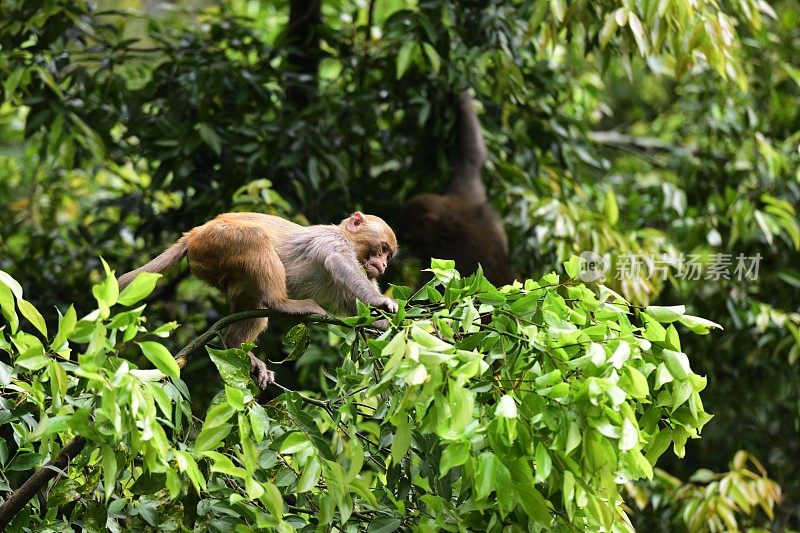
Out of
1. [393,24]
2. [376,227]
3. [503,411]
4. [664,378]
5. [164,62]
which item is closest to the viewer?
[503,411]

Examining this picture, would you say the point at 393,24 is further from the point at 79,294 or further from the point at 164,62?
the point at 79,294

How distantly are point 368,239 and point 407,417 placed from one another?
1.57m

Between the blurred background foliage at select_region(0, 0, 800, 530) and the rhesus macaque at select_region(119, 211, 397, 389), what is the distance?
0.80 metres

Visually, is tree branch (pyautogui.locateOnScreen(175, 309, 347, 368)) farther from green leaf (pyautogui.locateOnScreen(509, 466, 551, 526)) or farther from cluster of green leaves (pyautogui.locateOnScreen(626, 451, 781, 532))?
cluster of green leaves (pyautogui.locateOnScreen(626, 451, 781, 532))

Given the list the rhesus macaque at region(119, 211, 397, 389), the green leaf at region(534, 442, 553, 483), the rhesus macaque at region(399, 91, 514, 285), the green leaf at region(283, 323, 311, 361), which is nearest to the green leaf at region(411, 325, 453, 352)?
the green leaf at region(534, 442, 553, 483)

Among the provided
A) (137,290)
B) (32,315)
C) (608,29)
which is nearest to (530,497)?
(137,290)

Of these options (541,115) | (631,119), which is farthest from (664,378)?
(631,119)

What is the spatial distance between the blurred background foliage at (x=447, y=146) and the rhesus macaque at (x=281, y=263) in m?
0.80

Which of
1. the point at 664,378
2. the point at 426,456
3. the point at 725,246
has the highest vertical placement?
the point at 664,378

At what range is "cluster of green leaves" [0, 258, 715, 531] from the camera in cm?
216

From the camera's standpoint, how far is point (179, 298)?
6043mm

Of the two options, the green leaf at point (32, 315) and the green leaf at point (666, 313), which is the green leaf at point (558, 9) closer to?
the green leaf at point (666, 313)

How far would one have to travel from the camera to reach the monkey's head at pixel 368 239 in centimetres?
378

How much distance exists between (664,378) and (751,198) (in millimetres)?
3915
